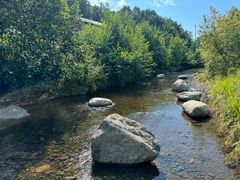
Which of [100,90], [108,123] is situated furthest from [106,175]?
[100,90]

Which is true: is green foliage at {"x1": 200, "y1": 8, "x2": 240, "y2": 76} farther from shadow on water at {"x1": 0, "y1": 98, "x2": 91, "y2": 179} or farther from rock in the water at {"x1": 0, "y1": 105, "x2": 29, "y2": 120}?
rock in the water at {"x1": 0, "y1": 105, "x2": 29, "y2": 120}

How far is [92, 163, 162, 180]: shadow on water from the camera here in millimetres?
9055

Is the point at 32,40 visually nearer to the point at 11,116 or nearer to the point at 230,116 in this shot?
the point at 11,116

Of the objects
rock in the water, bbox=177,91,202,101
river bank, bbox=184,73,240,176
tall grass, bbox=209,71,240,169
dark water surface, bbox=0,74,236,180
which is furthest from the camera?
rock in the water, bbox=177,91,202,101

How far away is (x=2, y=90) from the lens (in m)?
20.7

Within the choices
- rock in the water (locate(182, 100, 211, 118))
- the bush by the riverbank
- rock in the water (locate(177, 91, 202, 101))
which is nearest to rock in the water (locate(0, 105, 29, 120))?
rock in the water (locate(182, 100, 211, 118))

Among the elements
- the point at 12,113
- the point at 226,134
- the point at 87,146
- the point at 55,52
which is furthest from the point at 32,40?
the point at 226,134

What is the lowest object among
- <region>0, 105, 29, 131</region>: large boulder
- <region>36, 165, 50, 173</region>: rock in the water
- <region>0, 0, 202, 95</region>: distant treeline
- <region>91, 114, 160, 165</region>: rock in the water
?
<region>36, 165, 50, 173</region>: rock in the water

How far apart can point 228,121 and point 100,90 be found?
16.2m

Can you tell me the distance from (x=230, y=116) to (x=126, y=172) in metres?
5.68

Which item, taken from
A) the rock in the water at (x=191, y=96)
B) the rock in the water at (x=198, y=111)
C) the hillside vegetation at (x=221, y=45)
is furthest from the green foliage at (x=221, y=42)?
the rock in the water at (x=198, y=111)

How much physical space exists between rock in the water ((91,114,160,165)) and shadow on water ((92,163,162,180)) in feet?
0.68

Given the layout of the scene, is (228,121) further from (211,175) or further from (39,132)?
(39,132)

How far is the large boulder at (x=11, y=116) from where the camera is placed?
15027 mm
